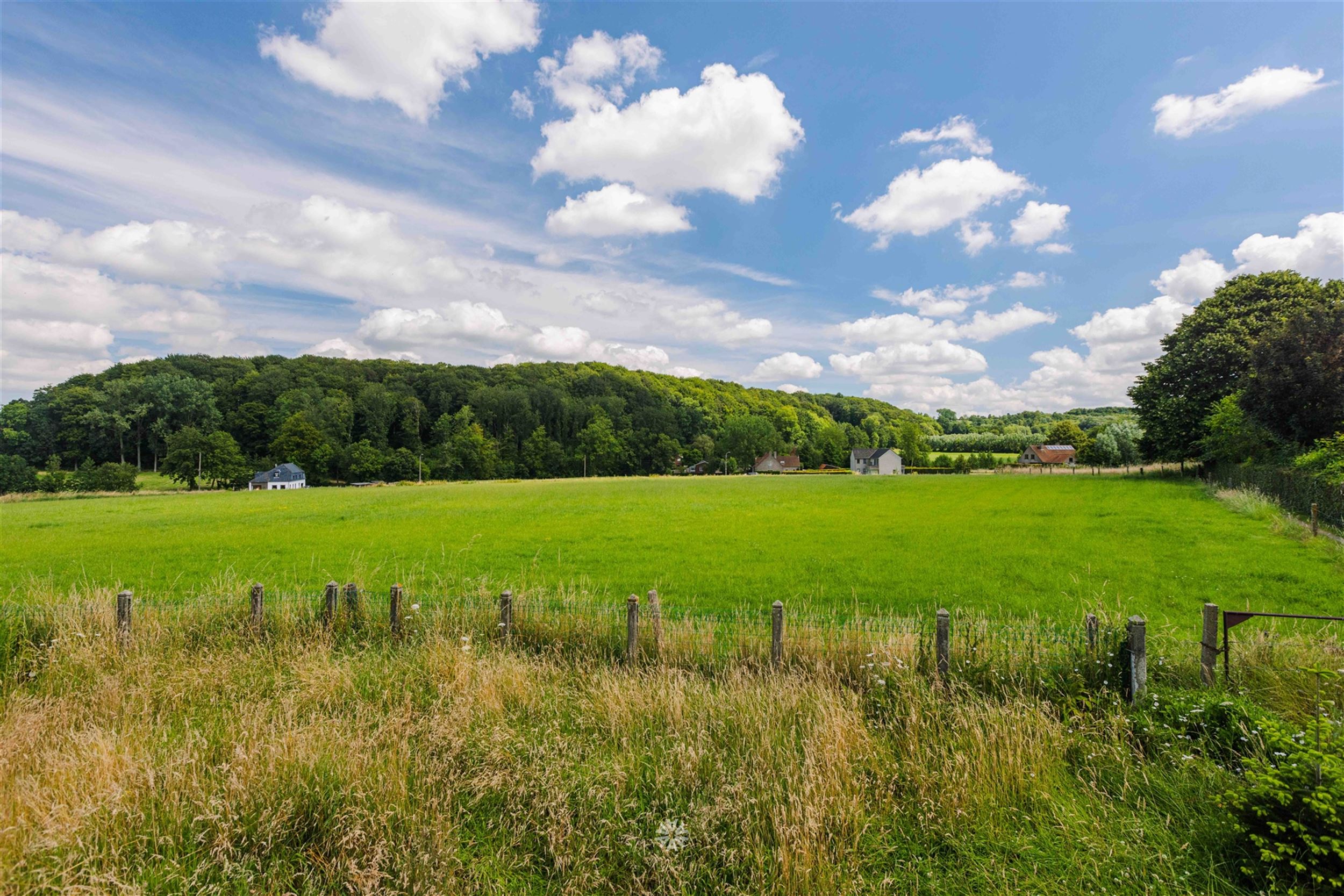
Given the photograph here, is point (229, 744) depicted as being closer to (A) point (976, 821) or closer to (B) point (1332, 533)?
(A) point (976, 821)

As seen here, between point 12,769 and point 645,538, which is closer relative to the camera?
point 12,769

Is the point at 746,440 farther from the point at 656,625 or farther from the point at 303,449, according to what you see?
the point at 656,625

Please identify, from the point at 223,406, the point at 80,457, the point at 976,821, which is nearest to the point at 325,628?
the point at 976,821

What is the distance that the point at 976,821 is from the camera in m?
4.28

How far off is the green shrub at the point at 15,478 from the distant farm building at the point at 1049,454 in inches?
6173

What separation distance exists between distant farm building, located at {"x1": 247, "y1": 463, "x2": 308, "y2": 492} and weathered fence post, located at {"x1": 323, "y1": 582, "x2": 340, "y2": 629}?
3250 inches

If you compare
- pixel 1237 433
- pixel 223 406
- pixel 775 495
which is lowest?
pixel 775 495

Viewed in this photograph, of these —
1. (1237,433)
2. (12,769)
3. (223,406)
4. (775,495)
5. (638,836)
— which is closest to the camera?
(638,836)

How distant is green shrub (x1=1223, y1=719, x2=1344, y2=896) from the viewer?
3.31m

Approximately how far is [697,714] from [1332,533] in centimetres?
2349

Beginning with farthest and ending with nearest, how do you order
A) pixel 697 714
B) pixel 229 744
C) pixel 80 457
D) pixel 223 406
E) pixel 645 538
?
pixel 223 406, pixel 80 457, pixel 645 538, pixel 697 714, pixel 229 744

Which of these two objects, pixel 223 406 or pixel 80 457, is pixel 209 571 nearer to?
pixel 80 457

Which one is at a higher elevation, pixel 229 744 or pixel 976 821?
pixel 229 744

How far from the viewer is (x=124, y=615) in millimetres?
8117
